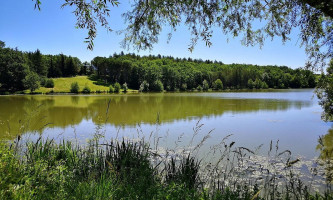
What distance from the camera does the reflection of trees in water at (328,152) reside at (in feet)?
25.0

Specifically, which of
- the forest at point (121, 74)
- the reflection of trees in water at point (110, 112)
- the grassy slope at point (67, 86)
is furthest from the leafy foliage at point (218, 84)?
the reflection of trees in water at point (110, 112)

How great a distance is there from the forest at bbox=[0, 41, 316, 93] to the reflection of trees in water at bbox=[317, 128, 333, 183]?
189 feet

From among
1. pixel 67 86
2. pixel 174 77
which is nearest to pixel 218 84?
pixel 174 77

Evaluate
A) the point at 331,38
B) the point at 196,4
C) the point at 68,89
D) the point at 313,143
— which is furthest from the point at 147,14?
the point at 68,89

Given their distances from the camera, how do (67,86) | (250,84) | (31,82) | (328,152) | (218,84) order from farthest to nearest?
1. (250,84)
2. (218,84)
3. (67,86)
4. (31,82)
5. (328,152)

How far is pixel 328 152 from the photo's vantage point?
26.5 feet

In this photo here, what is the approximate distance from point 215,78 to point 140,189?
116836 millimetres

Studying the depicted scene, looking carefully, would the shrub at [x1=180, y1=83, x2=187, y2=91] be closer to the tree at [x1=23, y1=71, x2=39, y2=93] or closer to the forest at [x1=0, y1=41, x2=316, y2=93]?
the forest at [x1=0, y1=41, x2=316, y2=93]

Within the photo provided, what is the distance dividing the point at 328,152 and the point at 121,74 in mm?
92617

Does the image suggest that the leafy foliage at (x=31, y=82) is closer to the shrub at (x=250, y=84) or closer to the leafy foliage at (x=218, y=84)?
the leafy foliage at (x=218, y=84)

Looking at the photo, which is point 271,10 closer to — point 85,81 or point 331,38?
point 331,38

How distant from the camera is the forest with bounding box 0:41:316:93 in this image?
2601 inches

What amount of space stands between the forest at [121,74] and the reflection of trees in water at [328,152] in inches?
2271

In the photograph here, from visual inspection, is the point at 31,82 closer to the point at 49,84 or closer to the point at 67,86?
the point at 49,84
